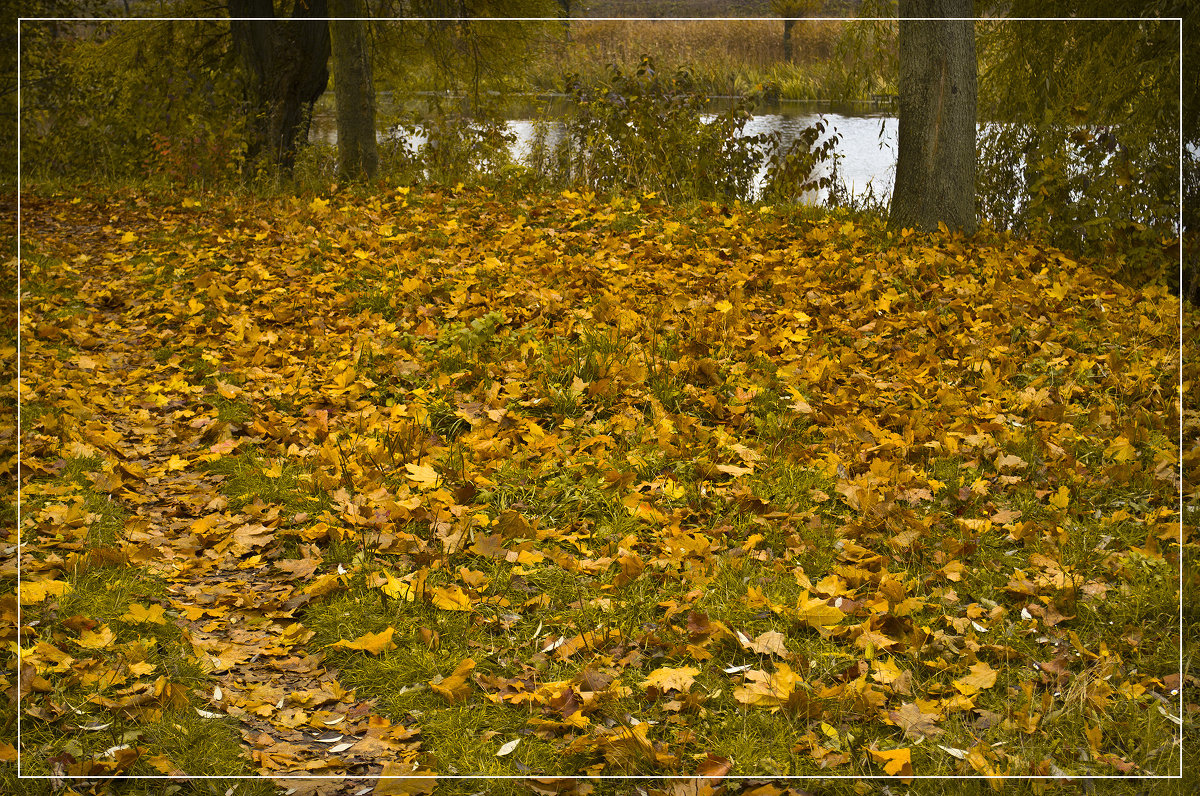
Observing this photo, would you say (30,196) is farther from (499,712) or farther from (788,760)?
(788,760)

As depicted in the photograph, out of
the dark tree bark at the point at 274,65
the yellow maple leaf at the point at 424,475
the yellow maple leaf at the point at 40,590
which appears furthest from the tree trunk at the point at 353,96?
the yellow maple leaf at the point at 40,590

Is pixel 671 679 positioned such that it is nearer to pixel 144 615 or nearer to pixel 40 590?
pixel 144 615

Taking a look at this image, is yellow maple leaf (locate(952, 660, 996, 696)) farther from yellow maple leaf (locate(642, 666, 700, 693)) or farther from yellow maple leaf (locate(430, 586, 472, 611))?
yellow maple leaf (locate(430, 586, 472, 611))

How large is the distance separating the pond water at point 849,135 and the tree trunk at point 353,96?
163cm

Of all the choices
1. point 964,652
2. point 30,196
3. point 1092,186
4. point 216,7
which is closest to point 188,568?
point 964,652

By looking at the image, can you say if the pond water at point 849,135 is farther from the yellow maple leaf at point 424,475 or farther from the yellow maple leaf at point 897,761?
the yellow maple leaf at point 897,761

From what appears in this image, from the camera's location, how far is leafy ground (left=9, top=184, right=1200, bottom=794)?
8.14 feet

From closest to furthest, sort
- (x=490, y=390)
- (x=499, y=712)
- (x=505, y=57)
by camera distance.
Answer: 1. (x=499, y=712)
2. (x=490, y=390)
3. (x=505, y=57)

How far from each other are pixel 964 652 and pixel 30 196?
976 centimetres

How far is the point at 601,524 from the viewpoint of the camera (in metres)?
3.50

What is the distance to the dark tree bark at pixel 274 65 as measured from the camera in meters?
11.3

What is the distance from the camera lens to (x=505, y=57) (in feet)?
39.5

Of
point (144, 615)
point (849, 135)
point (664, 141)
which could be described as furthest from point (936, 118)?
point (144, 615)

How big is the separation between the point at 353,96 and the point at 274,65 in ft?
7.02
